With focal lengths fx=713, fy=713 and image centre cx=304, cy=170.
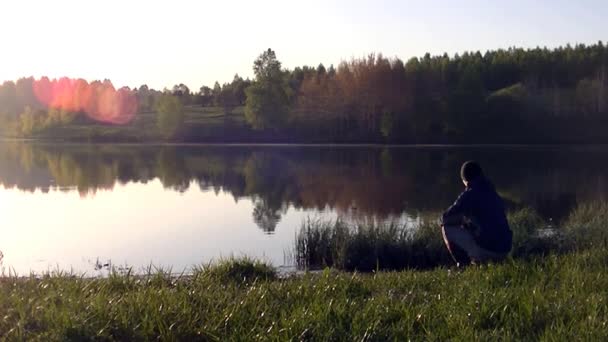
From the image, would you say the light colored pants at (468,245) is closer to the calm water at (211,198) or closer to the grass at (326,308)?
the grass at (326,308)

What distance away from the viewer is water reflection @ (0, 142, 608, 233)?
25.3 metres

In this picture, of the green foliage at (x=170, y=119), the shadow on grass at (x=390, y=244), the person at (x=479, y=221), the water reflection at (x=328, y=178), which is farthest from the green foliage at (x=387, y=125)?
the person at (x=479, y=221)

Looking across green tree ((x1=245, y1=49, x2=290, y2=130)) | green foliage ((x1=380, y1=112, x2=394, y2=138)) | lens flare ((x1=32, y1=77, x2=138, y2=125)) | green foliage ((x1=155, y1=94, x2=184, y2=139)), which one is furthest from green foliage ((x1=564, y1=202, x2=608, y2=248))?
lens flare ((x1=32, y1=77, x2=138, y2=125))

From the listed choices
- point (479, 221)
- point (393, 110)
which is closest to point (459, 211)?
point (479, 221)

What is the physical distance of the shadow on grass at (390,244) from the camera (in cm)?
1356

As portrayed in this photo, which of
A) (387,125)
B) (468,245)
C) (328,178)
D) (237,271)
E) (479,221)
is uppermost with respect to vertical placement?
(479,221)

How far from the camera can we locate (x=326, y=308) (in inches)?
247

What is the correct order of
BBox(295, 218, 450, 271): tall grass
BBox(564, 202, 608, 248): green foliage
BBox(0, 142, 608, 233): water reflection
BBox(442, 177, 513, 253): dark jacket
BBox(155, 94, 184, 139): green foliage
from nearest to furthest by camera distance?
BBox(442, 177, 513, 253): dark jacket → BBox(564, 202, 608, 248): green foliage → BBox(295, 218, 450, 271): tall grass → BBox(0, 142, 608, 233): water reflection → BBox(155, 94, 184, 139): green foliage

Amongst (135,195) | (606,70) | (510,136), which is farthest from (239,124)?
(135,195)

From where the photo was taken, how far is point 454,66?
93.6 meters

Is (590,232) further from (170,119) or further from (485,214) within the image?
(170,119)

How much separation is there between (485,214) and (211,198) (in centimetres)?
1943

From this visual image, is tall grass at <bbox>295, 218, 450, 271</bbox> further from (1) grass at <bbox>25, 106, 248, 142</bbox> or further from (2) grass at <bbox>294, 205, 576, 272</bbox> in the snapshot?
(1) grass at <bbox>25, 106, 248, 142</bbox>

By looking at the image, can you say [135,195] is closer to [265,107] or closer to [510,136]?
[265,107]
